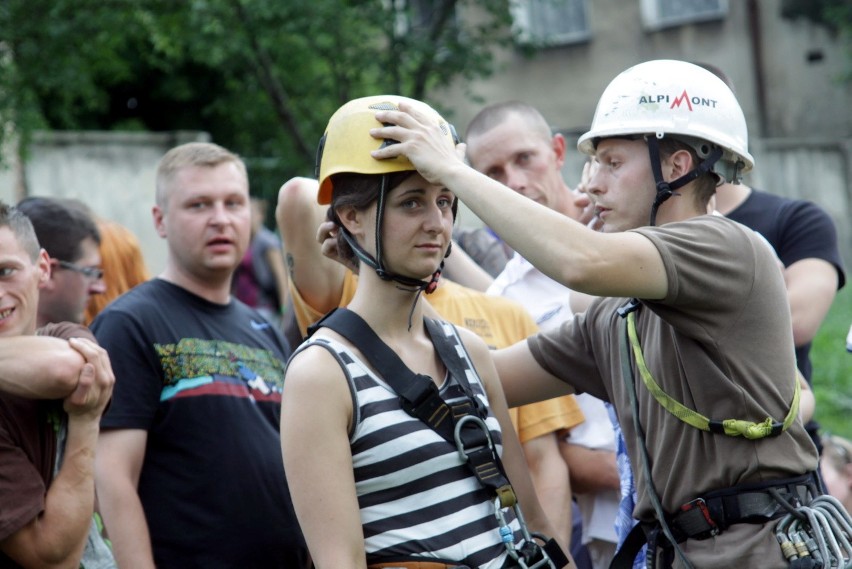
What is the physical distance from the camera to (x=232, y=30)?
10352mm

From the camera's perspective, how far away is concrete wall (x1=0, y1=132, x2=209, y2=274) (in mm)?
12664

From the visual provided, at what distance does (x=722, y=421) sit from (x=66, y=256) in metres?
3.09

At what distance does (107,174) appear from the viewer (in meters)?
13.0

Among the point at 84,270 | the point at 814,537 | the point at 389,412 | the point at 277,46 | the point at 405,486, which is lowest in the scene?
the point at 814,537

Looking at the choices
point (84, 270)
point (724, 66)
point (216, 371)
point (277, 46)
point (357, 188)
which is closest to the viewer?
point (357, 188)

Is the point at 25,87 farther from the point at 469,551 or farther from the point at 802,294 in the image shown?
the point at 469,551

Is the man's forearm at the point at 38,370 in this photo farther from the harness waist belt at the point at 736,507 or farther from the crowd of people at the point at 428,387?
the harness waist belt at the point at 736,507

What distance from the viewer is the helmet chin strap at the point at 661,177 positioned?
336cm

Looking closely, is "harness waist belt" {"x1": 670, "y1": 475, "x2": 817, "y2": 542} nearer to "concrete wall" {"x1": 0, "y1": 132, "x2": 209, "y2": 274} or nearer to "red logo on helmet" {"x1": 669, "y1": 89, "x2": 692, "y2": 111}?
"red logo on helmet" {"x1": 669, "y1": 89, "x2": 692, "y2": 111}

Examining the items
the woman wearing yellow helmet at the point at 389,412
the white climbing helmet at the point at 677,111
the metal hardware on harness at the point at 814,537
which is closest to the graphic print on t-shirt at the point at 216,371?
the woman wearing yellow helmet at the point at 389,412

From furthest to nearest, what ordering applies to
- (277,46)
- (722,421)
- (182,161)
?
(277,46) < (182,161) < (722,421)

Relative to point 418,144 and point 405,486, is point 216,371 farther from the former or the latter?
point 418,144

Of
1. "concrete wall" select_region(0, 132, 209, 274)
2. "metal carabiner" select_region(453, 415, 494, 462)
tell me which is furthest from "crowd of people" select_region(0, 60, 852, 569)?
"concrete wall" select_region(0, 132, 209, 274)

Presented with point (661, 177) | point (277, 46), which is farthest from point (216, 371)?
point (277, 46)
